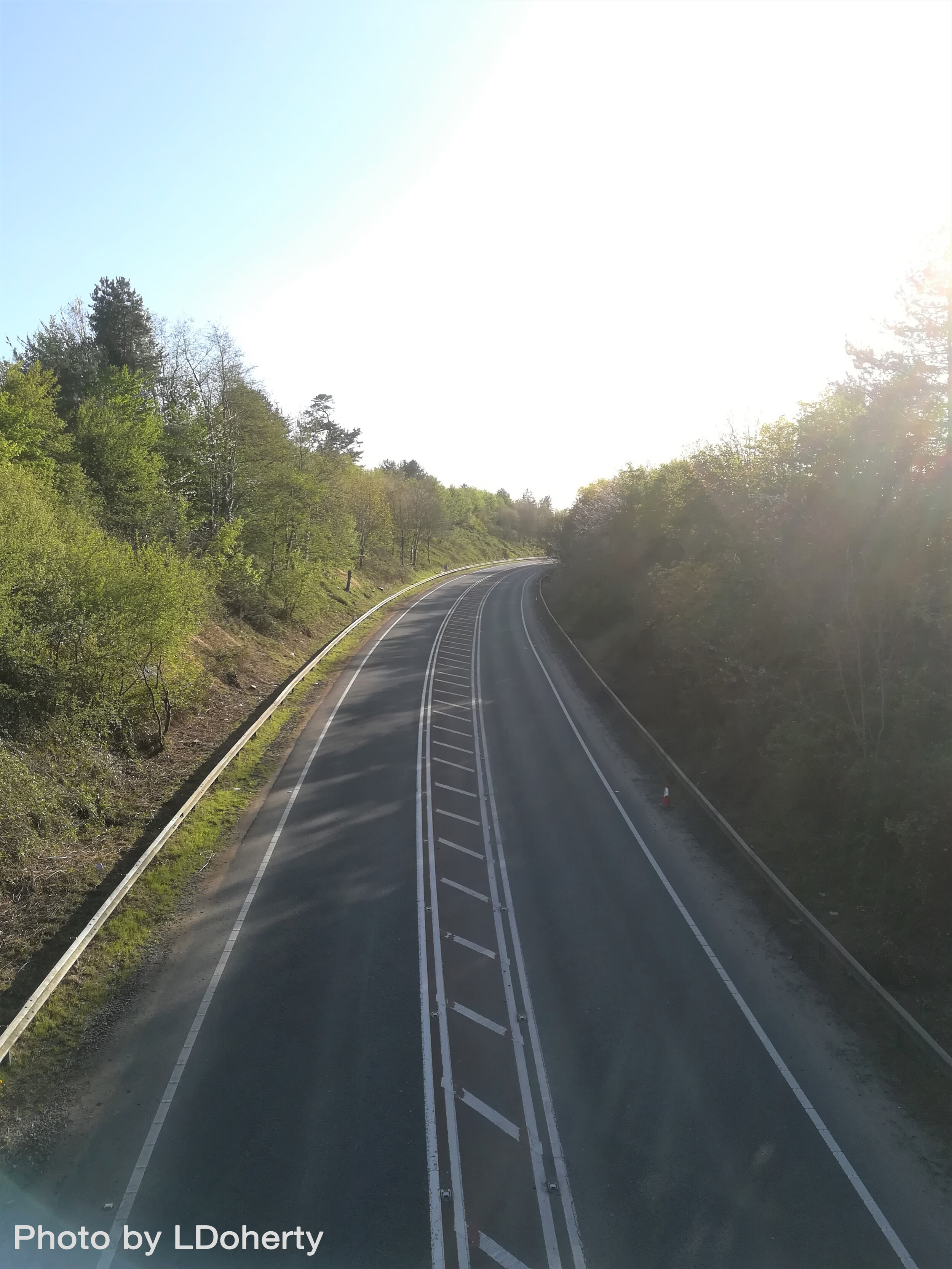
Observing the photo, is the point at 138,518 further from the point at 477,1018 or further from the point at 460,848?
the point at 477,1018

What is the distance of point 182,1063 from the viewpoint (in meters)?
10.1

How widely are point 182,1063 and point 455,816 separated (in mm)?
9133

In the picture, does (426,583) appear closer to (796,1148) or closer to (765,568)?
(765,568)

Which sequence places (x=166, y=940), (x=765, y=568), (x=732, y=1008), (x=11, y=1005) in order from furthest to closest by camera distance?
1. (x=765, y=568)
2. (x=166, y=940)
3. (x=732, y=1008)
4. (x=11, y=1005)

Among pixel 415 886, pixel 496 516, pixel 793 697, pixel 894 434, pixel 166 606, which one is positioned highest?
pixel 496 516

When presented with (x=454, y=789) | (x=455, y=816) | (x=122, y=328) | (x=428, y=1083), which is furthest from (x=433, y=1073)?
(x=122, y=328)

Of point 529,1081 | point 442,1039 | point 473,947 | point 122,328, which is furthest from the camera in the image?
point 122,328

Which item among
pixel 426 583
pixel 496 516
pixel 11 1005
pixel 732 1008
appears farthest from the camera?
pixel 496 516

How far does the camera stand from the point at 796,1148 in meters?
9.12

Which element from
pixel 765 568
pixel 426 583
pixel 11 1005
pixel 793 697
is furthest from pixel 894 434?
pixel 426 583

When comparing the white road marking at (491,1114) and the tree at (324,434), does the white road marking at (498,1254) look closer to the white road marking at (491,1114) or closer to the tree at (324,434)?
the white road marking at (491,1114)

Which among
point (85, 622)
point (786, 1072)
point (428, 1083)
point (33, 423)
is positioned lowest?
point (786, 1072)

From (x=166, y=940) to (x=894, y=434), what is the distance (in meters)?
17.5

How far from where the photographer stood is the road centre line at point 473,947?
42.0ft
